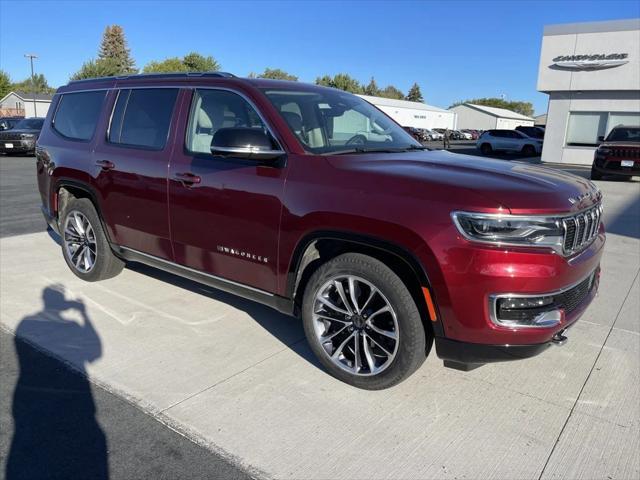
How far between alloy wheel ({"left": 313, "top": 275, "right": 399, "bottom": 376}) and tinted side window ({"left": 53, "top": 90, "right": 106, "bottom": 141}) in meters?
3.03

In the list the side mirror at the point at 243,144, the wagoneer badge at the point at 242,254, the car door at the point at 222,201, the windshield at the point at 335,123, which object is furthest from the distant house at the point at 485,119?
the side mirror at the point at 243,144

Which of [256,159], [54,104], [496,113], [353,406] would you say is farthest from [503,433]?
[496,113]

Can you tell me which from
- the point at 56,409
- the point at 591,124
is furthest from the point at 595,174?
the point at 56,409

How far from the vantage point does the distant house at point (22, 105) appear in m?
65.2

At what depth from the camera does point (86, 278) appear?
5176 mm

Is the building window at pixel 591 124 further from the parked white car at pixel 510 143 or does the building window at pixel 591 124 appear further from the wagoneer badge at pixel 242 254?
the wagoneer badge at pixel 242 254

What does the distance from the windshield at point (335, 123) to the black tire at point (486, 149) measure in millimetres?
28466

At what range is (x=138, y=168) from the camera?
4.25 metres

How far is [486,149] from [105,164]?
2977cm

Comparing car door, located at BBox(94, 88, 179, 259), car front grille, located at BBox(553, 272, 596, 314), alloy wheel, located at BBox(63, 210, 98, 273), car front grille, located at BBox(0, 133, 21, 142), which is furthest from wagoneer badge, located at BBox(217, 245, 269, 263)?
car front grille, located at BBox(0, 133, 21, 142)

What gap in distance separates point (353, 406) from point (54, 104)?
454cm

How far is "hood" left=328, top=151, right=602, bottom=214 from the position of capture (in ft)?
8.91

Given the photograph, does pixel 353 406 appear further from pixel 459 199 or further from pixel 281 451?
pixel 459 199

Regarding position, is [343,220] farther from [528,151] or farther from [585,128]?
[528,151]
